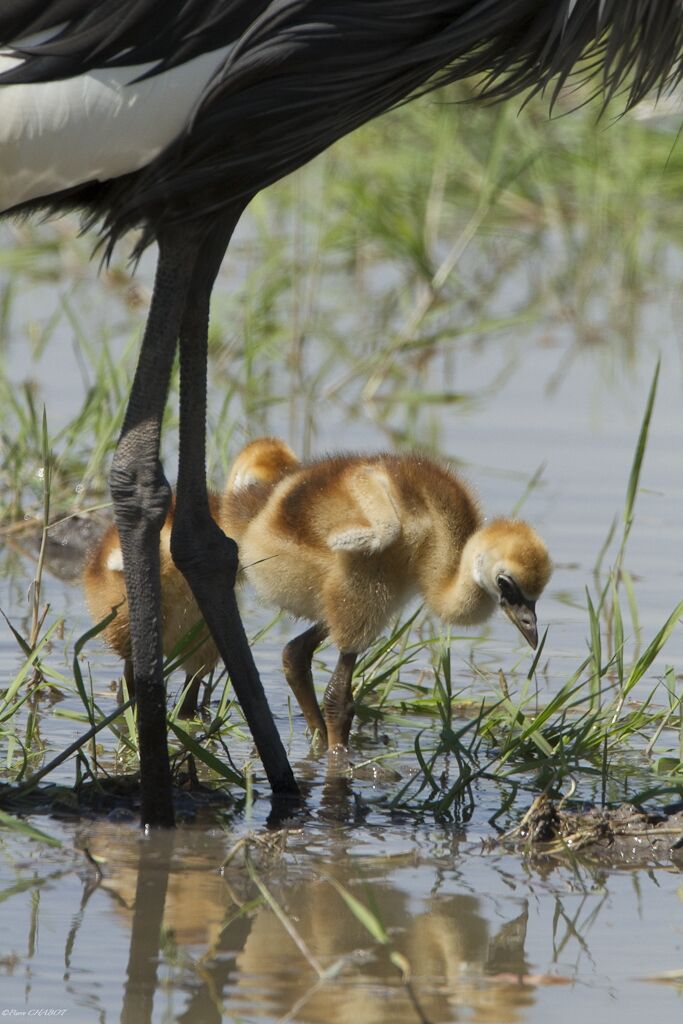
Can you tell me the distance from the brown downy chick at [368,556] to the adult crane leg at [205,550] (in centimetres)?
48

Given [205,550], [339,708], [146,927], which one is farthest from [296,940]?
[339,708]

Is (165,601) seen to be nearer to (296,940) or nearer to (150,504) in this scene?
(150,504)

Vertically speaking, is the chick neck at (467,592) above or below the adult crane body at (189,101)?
below

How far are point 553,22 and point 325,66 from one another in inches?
20.5

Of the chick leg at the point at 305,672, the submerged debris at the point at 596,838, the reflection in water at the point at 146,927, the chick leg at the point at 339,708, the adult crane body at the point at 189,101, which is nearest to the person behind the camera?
the reflection in water at the point at 146,927

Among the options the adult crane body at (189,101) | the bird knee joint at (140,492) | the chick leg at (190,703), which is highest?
the adult crane body at (189,101)

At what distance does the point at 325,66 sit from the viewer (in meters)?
3.91

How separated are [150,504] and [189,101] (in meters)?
0.90

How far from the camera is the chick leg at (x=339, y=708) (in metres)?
4.87

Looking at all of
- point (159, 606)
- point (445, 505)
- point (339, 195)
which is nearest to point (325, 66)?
A: point (159, 606)

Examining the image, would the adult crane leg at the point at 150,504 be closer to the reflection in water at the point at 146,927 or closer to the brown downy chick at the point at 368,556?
the reflection in water at the point at 146,927

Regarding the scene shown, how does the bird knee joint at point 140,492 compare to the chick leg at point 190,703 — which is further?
the chick leg at point 190,703

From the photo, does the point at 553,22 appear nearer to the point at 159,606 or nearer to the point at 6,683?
the point at 159,606

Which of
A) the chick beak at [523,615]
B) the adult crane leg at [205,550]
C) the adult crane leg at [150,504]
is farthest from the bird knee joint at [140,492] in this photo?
the chick beak at [523,615]
